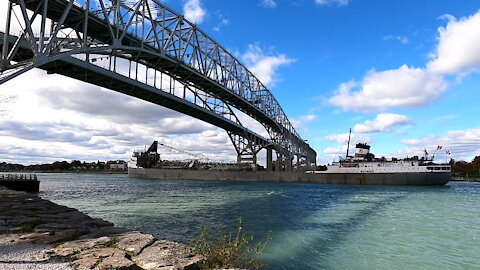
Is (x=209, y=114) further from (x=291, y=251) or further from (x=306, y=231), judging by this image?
(x=291, y=251)

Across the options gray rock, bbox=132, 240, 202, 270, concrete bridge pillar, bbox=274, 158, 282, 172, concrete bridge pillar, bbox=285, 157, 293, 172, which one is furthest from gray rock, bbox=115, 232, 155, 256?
concrete bridge pillar, bbox=285, 157, 293, 172

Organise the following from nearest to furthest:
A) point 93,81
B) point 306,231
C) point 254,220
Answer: point 306,231 < point 254,220 < point 93,81

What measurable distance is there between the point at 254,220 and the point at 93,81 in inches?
869

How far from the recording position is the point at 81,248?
5344 mm

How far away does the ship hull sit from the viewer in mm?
51781

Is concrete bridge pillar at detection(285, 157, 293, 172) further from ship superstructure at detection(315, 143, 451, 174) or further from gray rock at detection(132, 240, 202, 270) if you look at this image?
gray rock at detection(132, 240, 202, 270)

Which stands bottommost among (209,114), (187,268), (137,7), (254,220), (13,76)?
(254,220)

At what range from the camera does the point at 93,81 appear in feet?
98.6

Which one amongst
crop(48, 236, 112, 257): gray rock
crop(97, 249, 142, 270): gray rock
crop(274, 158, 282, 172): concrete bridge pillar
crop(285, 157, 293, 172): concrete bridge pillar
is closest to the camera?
crop(97, 249, 142, 270): gray rock

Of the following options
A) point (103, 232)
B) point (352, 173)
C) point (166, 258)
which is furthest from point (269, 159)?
point (166, 258)

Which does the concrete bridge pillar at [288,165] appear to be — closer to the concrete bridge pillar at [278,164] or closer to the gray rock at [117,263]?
the concrete bridge pillar at [278,164]

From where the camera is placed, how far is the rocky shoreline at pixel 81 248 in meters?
4.56

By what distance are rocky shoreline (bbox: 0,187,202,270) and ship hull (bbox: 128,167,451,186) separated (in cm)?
5446

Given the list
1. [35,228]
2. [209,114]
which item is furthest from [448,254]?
[209,114]
